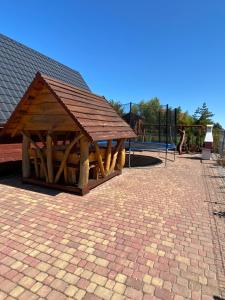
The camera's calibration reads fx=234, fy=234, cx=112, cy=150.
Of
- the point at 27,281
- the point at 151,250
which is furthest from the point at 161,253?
the point at 27,281

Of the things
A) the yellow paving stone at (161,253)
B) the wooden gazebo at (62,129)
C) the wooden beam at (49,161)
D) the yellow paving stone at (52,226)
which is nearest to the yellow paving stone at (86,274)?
the yellow paving stone at (161,253)

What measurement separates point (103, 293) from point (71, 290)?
16.2 inches

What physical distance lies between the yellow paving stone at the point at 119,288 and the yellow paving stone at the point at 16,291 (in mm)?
1184

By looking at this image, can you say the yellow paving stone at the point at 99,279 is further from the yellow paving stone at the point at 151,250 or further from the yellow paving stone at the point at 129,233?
the yellow paving stone at the point at 129,233

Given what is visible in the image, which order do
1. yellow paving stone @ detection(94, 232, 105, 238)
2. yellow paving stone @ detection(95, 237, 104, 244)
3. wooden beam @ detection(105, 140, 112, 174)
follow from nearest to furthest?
yellow paving stone @ detection(95, 237, 104, 244) < yellow paving stone @ detection(94, 232, 105, 238) < wooden beam @ detection(105, 140, 112, 174)

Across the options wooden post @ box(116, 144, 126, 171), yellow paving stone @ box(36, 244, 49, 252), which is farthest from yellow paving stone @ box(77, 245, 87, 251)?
wooden post @ box(116, 144, 126, 171)

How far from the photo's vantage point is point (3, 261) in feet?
11.5

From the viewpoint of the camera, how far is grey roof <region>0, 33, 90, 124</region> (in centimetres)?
904

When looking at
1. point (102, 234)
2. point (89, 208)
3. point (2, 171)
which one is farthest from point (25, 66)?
point (102, 234)

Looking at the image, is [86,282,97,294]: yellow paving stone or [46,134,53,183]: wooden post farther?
[46,134,53,183]: wooden post

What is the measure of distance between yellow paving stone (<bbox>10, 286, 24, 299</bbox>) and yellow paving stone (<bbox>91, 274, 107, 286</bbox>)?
36.0 inches

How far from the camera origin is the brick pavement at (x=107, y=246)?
3.08m

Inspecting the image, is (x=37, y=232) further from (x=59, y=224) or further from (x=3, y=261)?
(x=3, y=261)

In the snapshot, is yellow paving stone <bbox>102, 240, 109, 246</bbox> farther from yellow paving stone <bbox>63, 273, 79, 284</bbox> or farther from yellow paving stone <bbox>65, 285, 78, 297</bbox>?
yellow paving stone <bbox>65, 285, 78, 297</bbox>
